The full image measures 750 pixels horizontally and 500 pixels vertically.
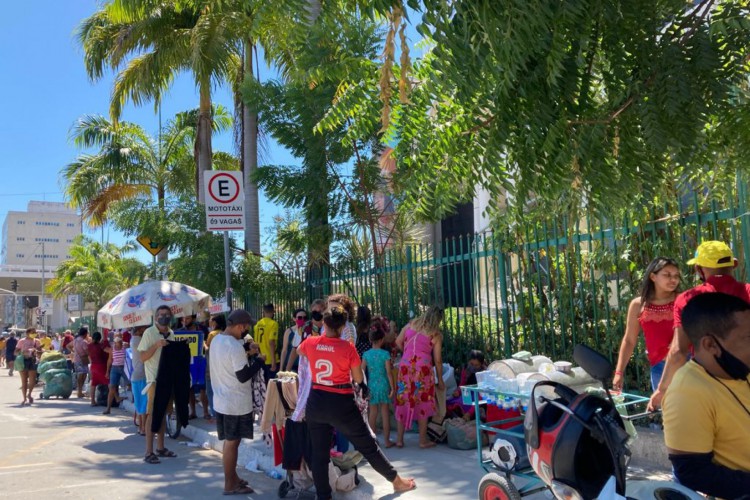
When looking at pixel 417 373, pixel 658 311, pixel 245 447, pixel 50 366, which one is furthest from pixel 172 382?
pixel 50 366

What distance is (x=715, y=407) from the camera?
2.51m

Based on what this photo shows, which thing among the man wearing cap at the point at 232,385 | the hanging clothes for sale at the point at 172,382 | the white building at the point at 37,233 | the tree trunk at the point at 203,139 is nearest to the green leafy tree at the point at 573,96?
the man wearing cap at the point at 232,385

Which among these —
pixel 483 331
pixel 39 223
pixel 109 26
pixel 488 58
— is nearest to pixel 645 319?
pixel 488 58

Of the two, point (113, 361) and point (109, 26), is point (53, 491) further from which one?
point (109, 26)

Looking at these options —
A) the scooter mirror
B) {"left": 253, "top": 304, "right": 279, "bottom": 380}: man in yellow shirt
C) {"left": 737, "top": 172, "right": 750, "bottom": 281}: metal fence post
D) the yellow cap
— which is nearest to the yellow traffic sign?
{"left": 253, "top": 304, "right": 279, "bottom": 380}: man in yellow shirt

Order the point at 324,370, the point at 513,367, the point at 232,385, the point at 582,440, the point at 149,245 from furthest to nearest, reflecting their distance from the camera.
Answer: the point at 149,245
the point at 232,385
the point at 324,370
the point at 513,367
the point at 582,440

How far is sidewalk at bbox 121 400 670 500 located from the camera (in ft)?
19.4

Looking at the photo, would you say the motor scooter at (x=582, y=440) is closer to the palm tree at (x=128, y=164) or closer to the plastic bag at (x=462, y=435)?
the plastic bag at (x=462, y=435)

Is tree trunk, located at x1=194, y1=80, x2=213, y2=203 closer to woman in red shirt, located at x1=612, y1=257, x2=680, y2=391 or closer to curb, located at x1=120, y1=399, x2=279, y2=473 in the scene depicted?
curb, located at x1=120, y1=399, x2=279, y2=473

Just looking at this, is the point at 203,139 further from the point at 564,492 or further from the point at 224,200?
the point at 564,492

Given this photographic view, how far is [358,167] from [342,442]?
6.58m

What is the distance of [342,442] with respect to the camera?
6.73 meters

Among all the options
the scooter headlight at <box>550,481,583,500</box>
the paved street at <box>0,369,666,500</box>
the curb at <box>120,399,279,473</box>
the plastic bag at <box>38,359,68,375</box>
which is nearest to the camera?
the scooter headlight at <box>550,481,583,500</box>

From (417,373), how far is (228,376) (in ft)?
7.61
